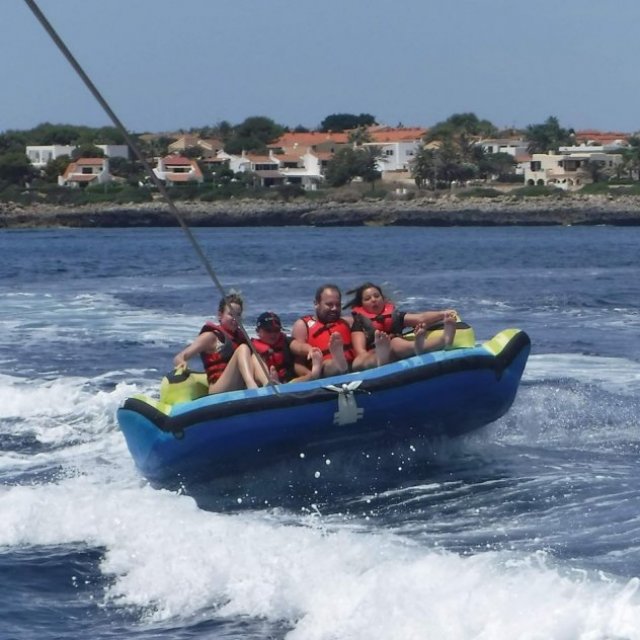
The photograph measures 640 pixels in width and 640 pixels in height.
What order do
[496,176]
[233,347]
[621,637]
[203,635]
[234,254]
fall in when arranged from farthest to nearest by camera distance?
[496,176] < [234,254] < [233,347] < [203,635] < [621,637]

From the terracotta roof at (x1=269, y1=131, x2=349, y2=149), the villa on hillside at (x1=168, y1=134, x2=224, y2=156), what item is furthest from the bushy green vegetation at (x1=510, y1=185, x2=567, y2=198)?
the villa on hillside at (x1=168, y1=134, x2=224, y2=156)

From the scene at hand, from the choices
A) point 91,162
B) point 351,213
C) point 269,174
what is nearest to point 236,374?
point 351,213

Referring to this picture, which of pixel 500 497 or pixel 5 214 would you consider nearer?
pixel 500 497

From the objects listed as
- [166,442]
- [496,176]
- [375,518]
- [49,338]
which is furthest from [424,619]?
[496,176]

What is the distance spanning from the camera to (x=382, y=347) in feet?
30.1

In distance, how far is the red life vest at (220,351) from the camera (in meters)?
9.43

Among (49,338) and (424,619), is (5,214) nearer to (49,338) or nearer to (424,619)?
(49,338)

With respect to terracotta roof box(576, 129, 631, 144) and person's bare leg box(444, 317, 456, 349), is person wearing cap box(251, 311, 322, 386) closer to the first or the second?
person's bare leg box(444, 317, 456, 349)

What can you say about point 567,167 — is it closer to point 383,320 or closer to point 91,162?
point 91,162

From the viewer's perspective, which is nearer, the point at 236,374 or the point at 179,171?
the point at 236,374

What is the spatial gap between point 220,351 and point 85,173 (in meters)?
91.9

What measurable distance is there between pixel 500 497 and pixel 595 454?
1457 millimetres

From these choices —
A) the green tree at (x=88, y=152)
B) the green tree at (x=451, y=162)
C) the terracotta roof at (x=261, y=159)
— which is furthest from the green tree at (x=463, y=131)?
the green tree at (x=88, y=152)

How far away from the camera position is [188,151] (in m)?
110
